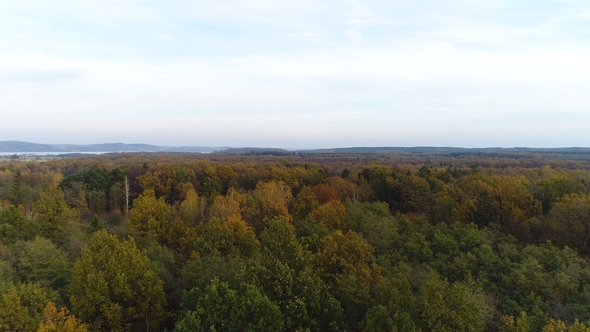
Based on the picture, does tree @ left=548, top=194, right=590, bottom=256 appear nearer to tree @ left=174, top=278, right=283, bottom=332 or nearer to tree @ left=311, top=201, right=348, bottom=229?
tree @ left=311, top=201, right=348, bottom=229

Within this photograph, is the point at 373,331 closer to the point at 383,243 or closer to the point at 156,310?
the point at 156,310

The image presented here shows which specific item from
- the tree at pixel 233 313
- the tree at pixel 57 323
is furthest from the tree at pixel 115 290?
the tree at pixel 233 313

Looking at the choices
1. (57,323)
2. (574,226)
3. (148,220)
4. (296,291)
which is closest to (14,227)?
(148,220)

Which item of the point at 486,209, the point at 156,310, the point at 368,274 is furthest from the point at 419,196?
the point at 156,310

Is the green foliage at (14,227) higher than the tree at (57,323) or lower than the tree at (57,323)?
higher

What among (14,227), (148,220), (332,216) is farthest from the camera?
(332,216)

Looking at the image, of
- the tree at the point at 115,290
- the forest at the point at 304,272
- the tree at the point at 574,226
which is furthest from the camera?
the tree at the point at 574,226

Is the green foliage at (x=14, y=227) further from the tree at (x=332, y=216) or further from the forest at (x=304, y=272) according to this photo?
the tree at (x=332, y=216)

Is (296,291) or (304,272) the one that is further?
(296,291)

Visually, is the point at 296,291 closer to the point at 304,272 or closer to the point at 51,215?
the point at 304,272

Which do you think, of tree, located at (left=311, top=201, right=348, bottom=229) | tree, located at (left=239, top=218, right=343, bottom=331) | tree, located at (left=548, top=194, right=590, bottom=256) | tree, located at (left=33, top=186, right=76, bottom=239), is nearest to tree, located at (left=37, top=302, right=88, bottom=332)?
tree, located at (left=239, top=218, right=343, bottom=331)
